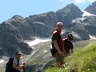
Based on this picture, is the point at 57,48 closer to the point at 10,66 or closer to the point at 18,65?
the point at 18,65

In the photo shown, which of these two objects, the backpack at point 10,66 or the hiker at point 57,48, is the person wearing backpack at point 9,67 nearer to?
the backpack at point 10,66

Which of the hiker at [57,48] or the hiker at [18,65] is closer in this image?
the hiker at [57,48]

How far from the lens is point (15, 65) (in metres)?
15.9

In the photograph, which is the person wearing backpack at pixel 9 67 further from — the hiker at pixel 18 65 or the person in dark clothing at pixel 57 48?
the person in dark clothing at pixel 57 48

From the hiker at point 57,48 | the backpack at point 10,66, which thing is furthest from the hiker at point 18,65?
the hiker at point 57,48

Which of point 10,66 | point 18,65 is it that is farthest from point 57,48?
point 10,66

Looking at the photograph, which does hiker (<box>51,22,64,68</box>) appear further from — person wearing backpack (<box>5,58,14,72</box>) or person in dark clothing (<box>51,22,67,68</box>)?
person wearing backpack (<box>5,58,14,72</box>)

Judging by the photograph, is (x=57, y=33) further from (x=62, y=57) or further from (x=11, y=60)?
(x=11, y=60)

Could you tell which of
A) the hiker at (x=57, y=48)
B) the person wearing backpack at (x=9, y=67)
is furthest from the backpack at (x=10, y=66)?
the hiker at (x=57, y=48)

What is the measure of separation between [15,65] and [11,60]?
398mm

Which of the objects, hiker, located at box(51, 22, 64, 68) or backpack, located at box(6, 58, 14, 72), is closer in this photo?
hiker, located at box(51, 22, 64, 68)

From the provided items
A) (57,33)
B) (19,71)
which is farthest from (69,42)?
(19,71)

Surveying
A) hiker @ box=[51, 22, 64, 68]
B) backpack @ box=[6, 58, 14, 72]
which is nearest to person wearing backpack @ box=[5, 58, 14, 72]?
backpack @ box=[6, 58, 14, 72]

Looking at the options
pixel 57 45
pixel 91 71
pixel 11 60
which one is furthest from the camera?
pixel 11 60
